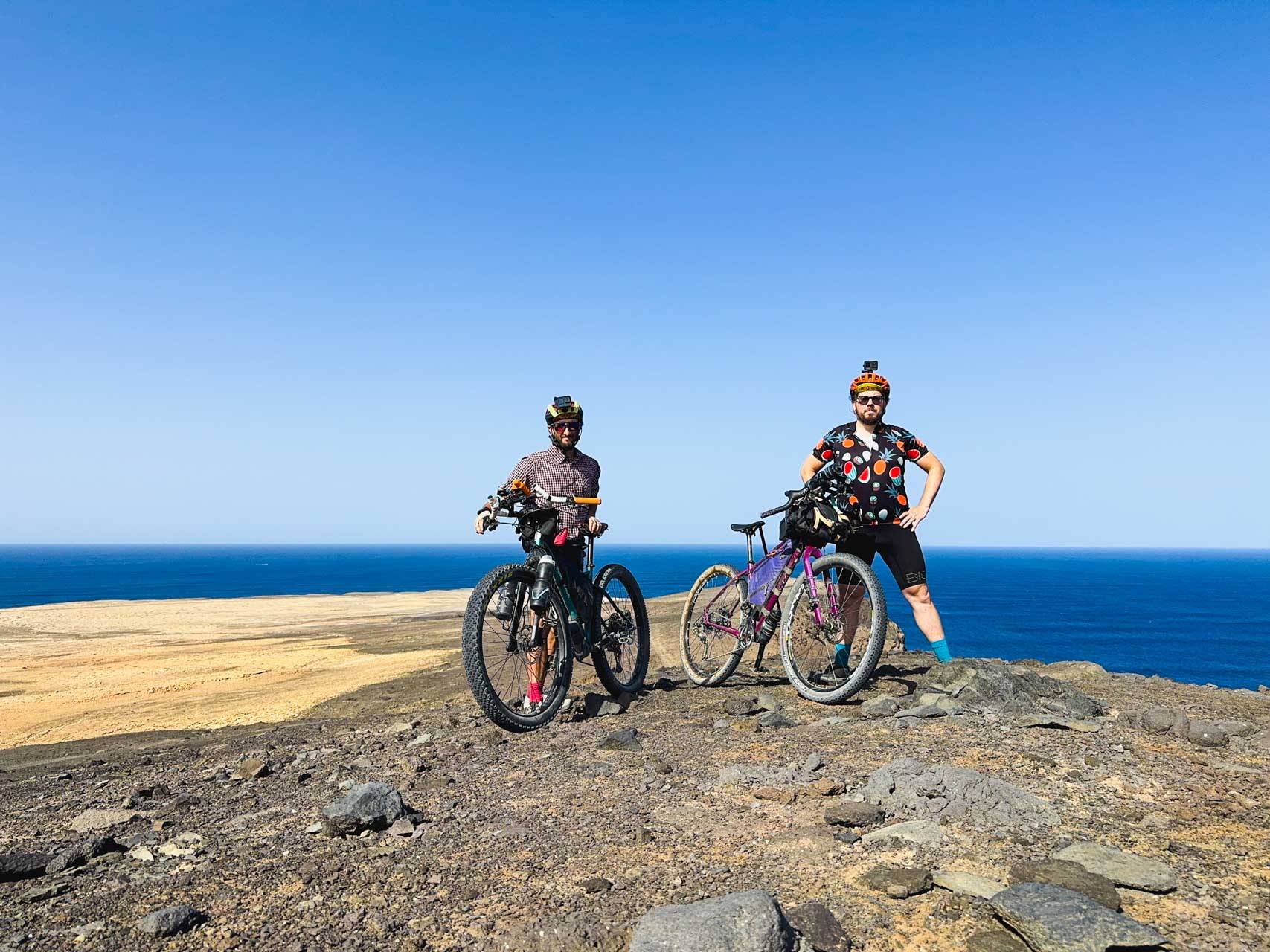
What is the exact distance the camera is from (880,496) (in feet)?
24.2

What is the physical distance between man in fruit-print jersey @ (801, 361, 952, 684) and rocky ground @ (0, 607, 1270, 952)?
956 mm

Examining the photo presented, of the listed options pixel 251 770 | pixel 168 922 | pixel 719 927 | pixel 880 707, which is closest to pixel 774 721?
pixel 880 707

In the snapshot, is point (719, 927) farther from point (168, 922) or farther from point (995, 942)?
point (168, 922)

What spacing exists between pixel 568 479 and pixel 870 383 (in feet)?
10.6

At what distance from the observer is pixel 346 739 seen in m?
6.66

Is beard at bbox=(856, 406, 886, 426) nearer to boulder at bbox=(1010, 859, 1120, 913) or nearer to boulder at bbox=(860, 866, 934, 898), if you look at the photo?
boulder at bbox=(1010, 859, 1120, 913)

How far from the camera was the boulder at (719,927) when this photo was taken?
2.54m

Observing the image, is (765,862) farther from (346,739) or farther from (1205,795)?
(346,739)

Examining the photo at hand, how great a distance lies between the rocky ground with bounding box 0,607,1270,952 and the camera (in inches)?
111

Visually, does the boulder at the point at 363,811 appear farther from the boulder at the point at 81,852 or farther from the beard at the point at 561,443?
the beard at the point at 561,443

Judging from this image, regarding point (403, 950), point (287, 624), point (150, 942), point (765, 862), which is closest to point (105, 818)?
point (150, 942)

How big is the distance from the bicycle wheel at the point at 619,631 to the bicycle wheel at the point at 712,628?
0.61 metres

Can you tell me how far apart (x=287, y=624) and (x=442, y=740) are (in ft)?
126

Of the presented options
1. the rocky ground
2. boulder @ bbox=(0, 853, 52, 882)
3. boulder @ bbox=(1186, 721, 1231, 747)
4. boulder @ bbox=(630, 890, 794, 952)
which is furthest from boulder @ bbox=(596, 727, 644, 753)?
boulder @ bbox=(1186, 721, 1231, 747)
